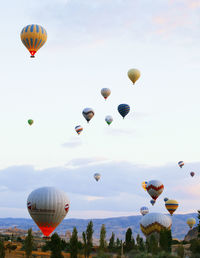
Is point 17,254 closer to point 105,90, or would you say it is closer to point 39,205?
point 39,205

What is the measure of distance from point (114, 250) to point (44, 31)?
57.1m

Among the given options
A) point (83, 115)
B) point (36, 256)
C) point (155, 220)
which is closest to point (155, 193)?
point (155, 220)

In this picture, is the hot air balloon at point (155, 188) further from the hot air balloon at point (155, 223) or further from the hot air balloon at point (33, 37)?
the hot air balloon at point (33, 37)

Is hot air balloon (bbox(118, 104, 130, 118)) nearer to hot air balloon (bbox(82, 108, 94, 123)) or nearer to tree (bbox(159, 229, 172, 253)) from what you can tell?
hot air balloon (bbox(82, 108, 94, 123))

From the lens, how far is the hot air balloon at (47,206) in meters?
72.1

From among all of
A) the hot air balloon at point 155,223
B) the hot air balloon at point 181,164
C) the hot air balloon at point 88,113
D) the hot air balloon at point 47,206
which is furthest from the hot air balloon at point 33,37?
the hot air balloon at point 181,164

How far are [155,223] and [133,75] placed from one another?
109 ft

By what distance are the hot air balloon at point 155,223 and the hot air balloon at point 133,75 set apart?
30793mm

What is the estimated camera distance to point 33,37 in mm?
75125

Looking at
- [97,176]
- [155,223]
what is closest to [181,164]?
[97,176]

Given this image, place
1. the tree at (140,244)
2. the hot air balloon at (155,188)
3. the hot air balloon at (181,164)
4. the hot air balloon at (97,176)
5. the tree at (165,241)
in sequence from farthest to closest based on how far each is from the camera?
the hot air balloon at (181,164) → the hot air balloon at (97,176) → the tree at (140,244) → the hot air balloon at (155,188) → the tree at (165,241)

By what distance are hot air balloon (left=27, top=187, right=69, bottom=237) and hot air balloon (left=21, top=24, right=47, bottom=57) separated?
24707mm

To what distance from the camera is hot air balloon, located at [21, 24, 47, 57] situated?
2960 inches

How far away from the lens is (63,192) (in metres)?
75.2
